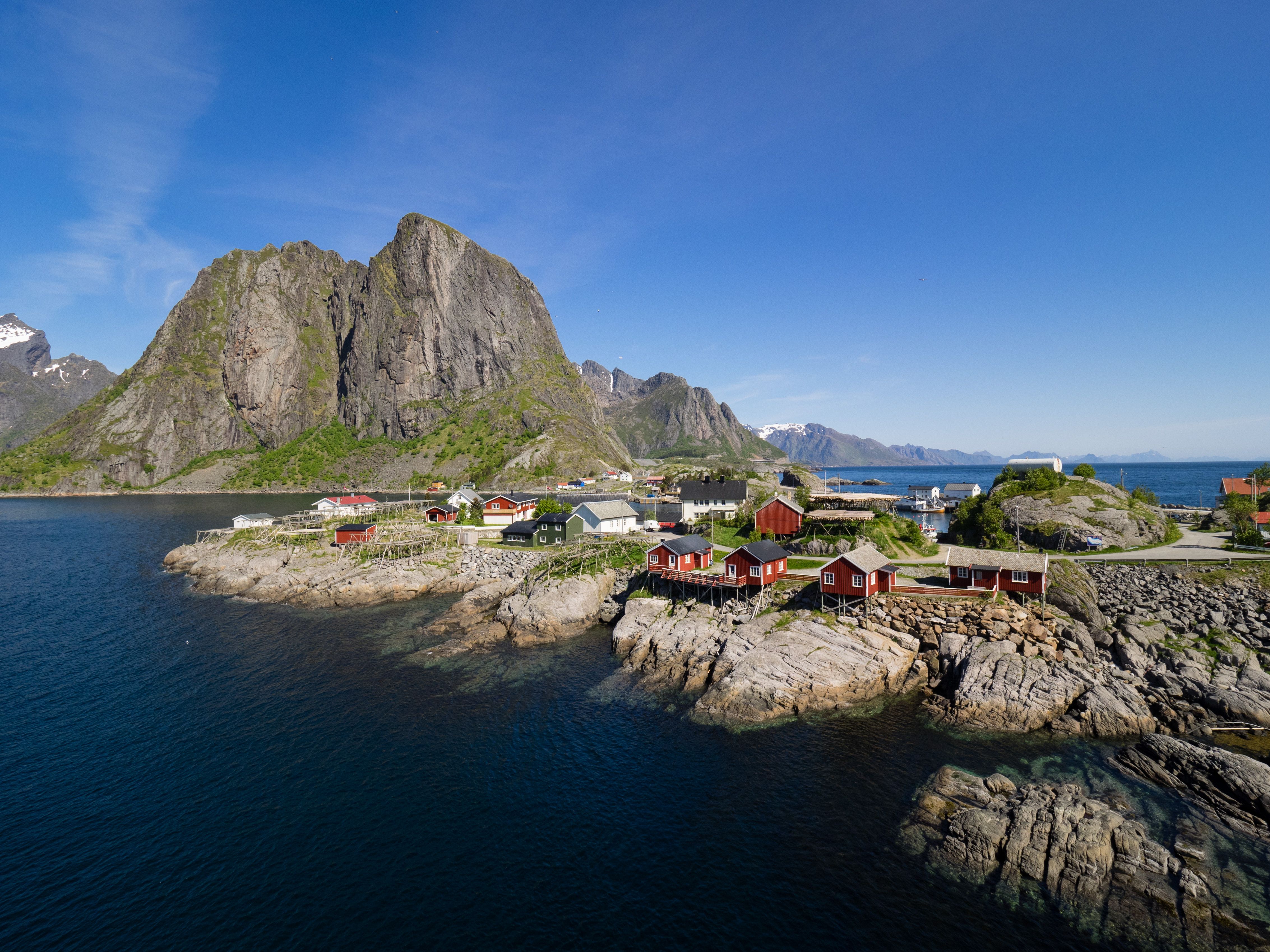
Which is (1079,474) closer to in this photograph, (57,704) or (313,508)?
(57,704)

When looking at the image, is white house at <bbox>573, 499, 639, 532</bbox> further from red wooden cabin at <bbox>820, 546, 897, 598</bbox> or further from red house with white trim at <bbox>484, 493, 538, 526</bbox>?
red wooden cabin at <bbox>820, 546, 897, 598</bbox>

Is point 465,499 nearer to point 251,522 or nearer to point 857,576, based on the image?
point 251,522

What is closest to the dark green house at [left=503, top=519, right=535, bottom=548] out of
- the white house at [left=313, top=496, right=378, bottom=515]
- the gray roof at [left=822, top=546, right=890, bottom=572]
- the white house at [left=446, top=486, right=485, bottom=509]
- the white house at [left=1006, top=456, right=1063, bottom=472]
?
the white house at [left=446, top=486, right=485, bottom=509]

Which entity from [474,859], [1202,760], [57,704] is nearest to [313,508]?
[57,704]

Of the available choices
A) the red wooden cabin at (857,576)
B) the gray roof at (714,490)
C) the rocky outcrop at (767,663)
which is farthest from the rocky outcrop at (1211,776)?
the gray roof at (714,490)

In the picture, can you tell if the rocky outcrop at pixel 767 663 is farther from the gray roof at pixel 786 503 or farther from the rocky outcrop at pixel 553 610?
the gray roof at pixel 786 503

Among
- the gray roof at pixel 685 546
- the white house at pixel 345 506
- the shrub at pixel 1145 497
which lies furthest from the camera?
the white house at pixel 345 506

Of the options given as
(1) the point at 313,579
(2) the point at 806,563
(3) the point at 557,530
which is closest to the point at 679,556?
(2) the point at 806,563
